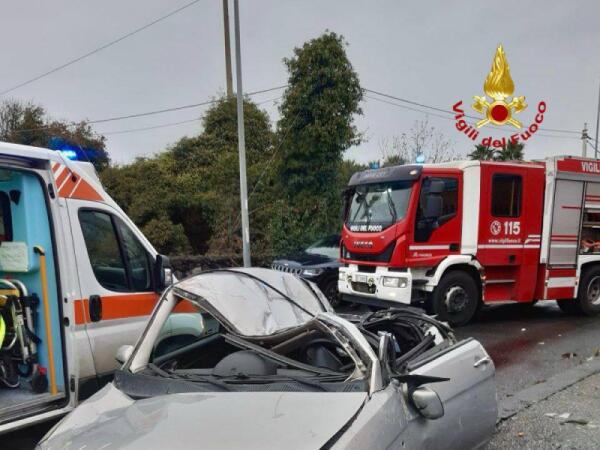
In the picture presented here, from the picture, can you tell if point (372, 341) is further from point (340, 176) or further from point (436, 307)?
point (340, 176)

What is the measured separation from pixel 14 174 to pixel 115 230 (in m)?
0.90

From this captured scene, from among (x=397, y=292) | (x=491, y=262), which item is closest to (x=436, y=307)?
(x=397, y=292)

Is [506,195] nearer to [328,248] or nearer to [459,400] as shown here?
[328,248]

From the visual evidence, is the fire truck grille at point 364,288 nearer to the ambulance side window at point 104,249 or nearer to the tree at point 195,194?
the ambulance side window at point 104,249

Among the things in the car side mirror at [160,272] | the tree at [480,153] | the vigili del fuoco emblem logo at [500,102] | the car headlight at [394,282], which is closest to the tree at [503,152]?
the tree at [480,153]

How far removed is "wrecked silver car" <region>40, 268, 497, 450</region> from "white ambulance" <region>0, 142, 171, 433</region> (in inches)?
35.3

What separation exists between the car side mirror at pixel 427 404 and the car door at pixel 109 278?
8.79 feet

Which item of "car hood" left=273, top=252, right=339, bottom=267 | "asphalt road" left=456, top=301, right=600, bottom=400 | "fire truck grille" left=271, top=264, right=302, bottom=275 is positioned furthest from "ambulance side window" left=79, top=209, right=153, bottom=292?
"car hood" left=273, top=252, right=339, bottom=267

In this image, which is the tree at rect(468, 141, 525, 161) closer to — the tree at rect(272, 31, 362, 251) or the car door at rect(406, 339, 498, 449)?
the tree at rect(272, 31, 362, 251)

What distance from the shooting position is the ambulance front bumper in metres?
8.34

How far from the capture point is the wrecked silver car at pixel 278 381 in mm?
2258

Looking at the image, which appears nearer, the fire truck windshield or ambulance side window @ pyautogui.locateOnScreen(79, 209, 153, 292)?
ambulance side window @ pyautogui.locateOnScreen(79, 209, 153, 292)

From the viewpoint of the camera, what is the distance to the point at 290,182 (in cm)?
1570

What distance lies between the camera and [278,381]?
271cm
